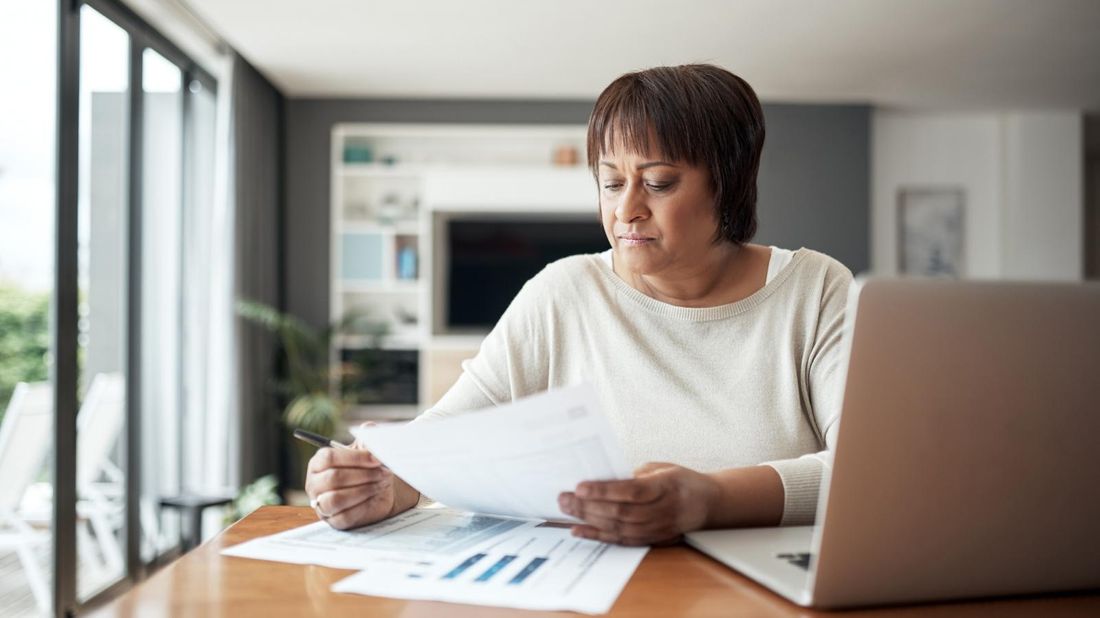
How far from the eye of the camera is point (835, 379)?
3.84 ft

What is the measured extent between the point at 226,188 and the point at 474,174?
168 cm

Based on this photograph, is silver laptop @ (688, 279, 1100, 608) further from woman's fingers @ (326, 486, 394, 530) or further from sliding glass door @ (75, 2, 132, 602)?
sliding glass door @ (75, 2, 132, 602)

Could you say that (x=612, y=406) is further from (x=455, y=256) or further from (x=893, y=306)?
(x=455, y=256)

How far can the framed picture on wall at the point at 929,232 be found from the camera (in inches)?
264

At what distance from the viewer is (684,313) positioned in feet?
4.17

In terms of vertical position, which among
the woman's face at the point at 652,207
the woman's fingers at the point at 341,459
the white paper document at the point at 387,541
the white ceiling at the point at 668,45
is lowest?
the white paper document at the point at 387,541

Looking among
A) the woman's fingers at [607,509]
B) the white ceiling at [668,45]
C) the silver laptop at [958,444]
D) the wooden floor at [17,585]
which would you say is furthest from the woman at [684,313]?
the white ceiling at [668,45]

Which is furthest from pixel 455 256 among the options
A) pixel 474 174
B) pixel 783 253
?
pixel 783 253

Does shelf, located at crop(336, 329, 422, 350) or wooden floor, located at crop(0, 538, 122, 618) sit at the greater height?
shelf, located at crop(336, 329, 422, 350)

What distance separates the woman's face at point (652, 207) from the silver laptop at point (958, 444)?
23.6 inches

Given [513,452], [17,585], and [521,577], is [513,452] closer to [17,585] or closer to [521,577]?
[521,577]

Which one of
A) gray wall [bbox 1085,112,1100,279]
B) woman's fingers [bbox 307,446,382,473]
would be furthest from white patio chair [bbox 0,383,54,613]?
gray wall [bbox 1085,112,1100,279]

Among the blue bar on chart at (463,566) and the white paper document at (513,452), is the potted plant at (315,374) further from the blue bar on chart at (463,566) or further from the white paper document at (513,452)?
the blue bar on chart at (463,566)

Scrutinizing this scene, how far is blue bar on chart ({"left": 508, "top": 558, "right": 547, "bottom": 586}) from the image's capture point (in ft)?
2.34
